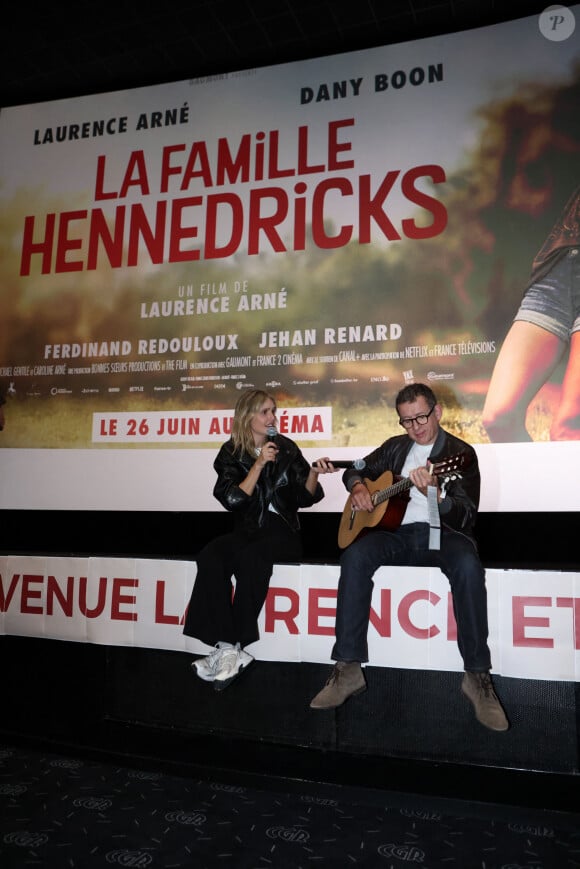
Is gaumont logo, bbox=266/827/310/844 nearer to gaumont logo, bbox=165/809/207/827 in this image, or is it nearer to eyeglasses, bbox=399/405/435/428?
gaumont logo, bbox=165/809/207/827

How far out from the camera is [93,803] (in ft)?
7.98

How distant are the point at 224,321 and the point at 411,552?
69.3 inches

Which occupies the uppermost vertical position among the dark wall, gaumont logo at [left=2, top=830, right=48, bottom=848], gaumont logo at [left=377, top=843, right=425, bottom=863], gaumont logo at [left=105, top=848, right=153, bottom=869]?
Result: the dark wall

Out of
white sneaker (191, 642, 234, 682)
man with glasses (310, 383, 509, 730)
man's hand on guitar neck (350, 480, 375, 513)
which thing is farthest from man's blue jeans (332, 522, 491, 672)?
white sneaker (191, 642, 234, 682)

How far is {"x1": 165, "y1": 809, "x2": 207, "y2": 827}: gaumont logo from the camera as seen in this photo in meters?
2.29

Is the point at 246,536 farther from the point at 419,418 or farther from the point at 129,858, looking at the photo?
the point at 129,858

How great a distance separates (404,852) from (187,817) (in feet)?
2.55

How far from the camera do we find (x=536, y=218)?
3305mm

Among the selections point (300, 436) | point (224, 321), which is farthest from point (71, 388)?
point (300, 436)

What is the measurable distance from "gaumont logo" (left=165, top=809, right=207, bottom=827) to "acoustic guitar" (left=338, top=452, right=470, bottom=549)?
3.85ft

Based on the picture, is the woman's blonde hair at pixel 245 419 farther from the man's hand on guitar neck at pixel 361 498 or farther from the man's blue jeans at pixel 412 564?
the man's blue jeans at pixel 412 564

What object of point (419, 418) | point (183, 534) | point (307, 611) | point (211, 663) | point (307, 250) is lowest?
point (211, 663)

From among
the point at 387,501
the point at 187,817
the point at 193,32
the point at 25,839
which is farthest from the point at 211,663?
the point at 193,32

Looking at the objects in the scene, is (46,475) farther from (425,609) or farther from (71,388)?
(425,609)
